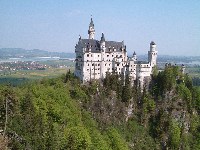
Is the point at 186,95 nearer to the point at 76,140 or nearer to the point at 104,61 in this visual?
the point at 104,61

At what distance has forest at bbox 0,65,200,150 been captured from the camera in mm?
67312

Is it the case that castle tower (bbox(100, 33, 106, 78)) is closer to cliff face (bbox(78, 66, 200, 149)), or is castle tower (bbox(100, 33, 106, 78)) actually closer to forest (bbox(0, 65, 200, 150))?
forest (bbox(0, 65, 200, 150))

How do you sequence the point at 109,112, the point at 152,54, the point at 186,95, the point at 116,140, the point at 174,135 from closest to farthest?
1. the point at 116,140
2. the point at 109,112
3. the point at 174,135
4. the point at 186,95
5. the point at 152,54

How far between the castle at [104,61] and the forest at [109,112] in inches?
116

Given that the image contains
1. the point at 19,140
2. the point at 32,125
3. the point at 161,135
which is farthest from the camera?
the point at 161,135

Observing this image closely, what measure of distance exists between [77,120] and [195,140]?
45197 mm

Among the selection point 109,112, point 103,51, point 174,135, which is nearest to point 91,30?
point 103,51

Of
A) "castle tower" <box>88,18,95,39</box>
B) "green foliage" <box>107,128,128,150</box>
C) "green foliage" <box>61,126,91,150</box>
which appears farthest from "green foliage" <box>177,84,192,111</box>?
"green foliage" <box>61,126,91,150</box>

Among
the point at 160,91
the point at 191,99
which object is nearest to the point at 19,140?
the point at 160,91

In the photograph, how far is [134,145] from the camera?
9056 centimetres

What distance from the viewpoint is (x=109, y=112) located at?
94.8 meters

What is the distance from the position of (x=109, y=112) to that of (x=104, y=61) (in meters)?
17.8

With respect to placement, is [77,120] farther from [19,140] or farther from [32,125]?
[19,140]

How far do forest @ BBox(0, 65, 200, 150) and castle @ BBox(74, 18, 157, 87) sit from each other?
116 inches
